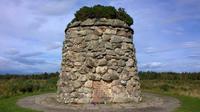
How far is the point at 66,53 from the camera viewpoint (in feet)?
54.3

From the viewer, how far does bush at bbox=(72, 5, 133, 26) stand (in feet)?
53.5

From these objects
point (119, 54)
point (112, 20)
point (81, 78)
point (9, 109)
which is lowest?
point (9, 109)

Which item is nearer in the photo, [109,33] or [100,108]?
[100,108]

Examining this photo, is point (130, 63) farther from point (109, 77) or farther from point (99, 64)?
point (99, 64)

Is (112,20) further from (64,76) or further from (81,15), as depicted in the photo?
(64,76)

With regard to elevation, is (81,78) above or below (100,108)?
above

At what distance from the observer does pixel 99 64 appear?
15.6m

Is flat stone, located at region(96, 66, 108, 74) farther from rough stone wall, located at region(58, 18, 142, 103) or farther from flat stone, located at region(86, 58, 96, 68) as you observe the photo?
flat stone, located at region(86, 58, 96, 68)

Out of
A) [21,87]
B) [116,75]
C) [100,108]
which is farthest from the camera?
[21,87]

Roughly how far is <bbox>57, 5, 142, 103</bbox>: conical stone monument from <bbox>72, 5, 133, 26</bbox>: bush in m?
0.38

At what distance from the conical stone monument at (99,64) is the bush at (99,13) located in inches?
14.9

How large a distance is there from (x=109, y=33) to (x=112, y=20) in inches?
24.9

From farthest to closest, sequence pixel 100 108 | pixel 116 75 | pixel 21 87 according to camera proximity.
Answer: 1. pixel 21 87
2. pixel 116 75
3. pixel 100 108

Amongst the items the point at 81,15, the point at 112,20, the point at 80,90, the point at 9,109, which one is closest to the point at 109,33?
the point at 112,20
